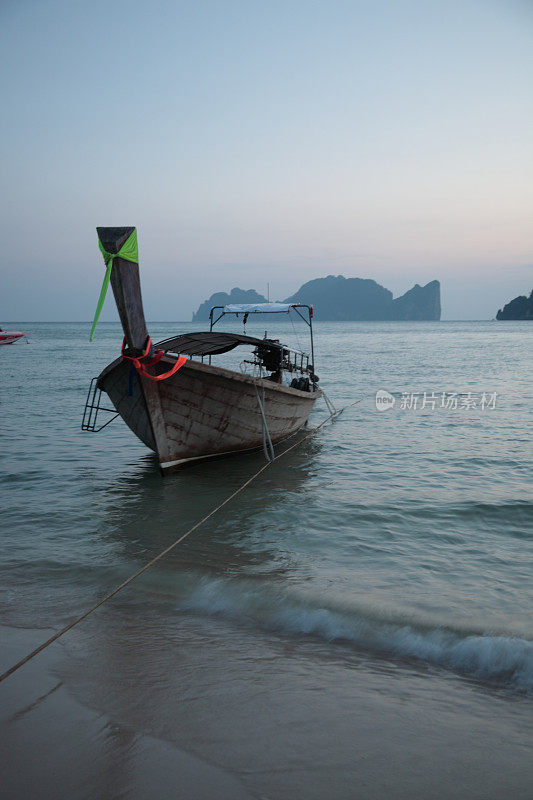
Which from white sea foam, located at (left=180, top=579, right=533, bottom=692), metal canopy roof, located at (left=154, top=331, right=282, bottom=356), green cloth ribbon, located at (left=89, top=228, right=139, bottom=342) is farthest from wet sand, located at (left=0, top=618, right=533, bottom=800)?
metal canopy roof, located at (left=154, top=331, right=282, bottom=356)

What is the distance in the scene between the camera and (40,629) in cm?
445

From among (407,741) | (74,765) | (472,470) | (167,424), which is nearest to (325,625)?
(407,741)

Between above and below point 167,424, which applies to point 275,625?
below

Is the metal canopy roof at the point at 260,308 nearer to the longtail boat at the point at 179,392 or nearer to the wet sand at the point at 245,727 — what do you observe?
the longtail boat at the point at 179,392

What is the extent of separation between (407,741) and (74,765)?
1.91 metres

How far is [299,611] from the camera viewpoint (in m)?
4.93

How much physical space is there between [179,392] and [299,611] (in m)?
5.28

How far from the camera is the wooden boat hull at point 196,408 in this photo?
9312 millimetres

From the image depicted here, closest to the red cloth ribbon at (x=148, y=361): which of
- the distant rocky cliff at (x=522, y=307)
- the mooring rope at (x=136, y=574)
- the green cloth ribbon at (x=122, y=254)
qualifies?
the green cloth ribbon at (x=122, y=254)

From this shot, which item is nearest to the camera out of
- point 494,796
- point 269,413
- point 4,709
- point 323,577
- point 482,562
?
point 494,796

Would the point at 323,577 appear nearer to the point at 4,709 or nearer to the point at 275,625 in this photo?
the point at 275,625

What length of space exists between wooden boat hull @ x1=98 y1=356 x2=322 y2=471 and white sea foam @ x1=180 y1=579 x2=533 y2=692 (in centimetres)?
449

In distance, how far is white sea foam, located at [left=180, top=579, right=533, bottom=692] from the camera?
4098 mm

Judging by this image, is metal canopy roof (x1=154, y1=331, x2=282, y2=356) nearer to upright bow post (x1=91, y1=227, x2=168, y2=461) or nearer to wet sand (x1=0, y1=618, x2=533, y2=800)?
upright bow post (x1=91, y1=227, x2=168, y2=461)
